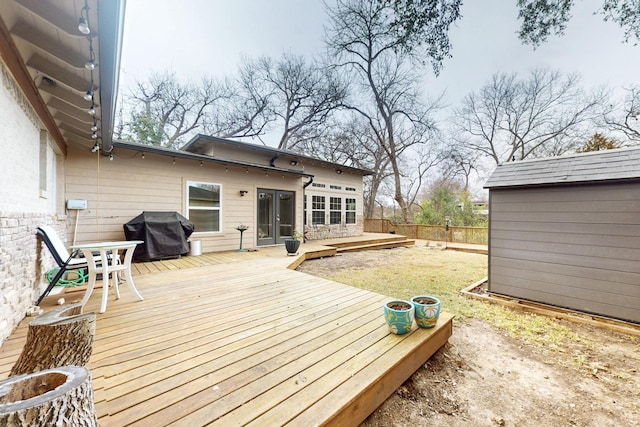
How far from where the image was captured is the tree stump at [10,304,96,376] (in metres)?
1.53

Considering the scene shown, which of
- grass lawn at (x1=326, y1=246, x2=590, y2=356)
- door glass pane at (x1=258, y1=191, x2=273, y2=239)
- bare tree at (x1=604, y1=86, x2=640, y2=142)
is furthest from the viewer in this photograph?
bare tree at (x1=604, y1=86, x2=640, y2=142)

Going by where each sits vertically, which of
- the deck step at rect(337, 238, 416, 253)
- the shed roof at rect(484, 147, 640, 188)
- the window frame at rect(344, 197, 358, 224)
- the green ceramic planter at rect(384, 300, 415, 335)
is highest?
the shed roof at rect(484, 147, 640, 188)

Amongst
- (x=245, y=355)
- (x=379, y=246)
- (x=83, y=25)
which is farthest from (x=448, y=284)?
(x=83, y=25)

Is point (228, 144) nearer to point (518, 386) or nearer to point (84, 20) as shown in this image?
point (84, 20)

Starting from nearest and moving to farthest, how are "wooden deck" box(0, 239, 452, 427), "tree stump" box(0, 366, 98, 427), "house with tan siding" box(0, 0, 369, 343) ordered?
1. "tree stump" box(0, 366, 98, 427)
2. "wooden deck" box(0, 239, 452, 427)
3. "house with tan siding" box(0, 0, 369, 343)

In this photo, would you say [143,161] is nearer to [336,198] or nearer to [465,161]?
[336,198]

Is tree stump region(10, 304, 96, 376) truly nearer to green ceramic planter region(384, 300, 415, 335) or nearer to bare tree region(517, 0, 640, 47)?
green ceramic planter region(384, 300, 415, 335)

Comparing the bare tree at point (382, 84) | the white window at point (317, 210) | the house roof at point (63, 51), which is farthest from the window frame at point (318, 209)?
the house roof at point (63, 51)

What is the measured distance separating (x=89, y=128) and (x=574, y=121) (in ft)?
66.6

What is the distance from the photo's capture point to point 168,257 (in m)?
5.81

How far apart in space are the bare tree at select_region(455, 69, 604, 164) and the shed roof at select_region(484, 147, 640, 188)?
14.1 metres

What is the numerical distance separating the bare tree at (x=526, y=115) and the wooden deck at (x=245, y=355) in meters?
17.2

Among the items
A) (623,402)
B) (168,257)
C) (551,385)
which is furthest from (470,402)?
(168,257)

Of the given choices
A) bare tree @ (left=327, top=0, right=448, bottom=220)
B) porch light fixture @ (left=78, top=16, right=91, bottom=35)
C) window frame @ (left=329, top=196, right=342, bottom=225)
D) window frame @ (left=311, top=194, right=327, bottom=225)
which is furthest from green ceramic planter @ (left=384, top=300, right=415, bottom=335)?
bare tree @ (left=327, top=0, right=448, bottom=220)
